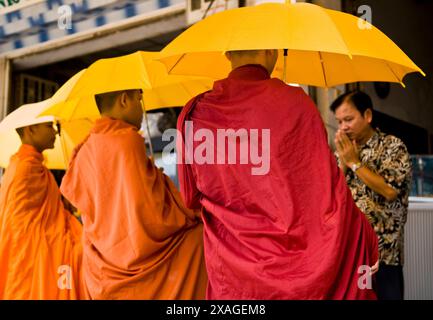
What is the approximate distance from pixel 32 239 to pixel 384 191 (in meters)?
2.38

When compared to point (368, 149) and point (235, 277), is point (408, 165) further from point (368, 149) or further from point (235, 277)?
point (235, 277)

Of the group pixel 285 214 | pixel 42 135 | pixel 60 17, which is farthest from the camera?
pixel 60 17

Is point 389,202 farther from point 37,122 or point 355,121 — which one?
point 37,122

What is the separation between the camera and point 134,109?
315cm

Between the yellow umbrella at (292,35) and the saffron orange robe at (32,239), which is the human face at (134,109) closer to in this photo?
the yellow umbrella at (292,35)

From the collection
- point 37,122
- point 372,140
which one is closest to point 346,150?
point 372,140

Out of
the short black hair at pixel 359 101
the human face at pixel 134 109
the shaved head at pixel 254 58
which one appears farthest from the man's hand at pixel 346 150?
the human face at pixel 134 109

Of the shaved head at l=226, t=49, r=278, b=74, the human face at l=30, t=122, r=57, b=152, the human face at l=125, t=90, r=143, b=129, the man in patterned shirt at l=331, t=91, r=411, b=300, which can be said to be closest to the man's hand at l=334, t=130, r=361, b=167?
the man in patterned shirt at l=331, t=91, r=411, b=300

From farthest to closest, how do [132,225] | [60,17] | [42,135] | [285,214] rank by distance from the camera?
1. [60,17]
2. [42,135]
3. [132,225]
4. [285,214]

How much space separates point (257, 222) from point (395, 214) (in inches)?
44.8

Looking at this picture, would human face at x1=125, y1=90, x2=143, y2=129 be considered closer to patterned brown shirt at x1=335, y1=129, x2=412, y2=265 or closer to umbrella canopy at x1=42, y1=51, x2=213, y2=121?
umbrella canopy at x1=42, y1=51, x2=213, y2=121

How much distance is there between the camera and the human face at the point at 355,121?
10.1 feet

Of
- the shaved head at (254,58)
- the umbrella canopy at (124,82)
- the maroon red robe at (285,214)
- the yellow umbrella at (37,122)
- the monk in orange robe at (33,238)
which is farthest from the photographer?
the yellow umbrella at (37,122)

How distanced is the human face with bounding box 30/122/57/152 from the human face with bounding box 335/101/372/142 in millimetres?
2153
